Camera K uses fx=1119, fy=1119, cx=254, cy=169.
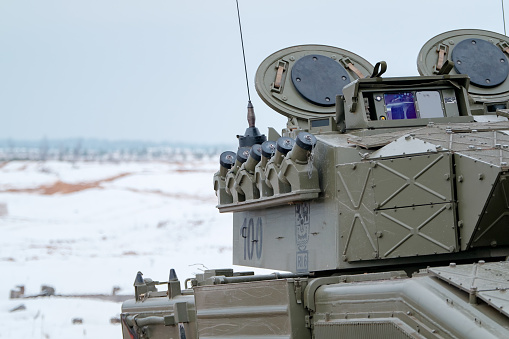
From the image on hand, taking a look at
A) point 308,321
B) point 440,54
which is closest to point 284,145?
point 308,321

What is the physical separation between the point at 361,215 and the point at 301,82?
131 inches

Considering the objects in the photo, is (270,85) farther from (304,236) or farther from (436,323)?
(436,323)

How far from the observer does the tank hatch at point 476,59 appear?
13.4m

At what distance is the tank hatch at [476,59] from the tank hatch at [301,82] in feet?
3.61

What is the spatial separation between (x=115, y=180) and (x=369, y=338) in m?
51.2

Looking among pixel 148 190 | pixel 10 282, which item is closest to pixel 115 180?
pixel 148 190

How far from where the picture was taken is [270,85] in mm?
13250

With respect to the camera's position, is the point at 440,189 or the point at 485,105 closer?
the point at 440,189

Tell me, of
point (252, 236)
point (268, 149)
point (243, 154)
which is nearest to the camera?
point (268, 149)

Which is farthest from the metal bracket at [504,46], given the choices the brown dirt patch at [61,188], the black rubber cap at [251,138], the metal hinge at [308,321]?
the brown dirt patch at [61,188]

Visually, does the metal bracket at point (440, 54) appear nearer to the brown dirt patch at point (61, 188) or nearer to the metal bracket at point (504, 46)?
the metal bracket at point (504, 46)

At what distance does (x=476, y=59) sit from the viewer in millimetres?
13633

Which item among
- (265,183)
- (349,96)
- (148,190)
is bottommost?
(148,190)

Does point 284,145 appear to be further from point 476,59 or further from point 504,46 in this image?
point 504,46
